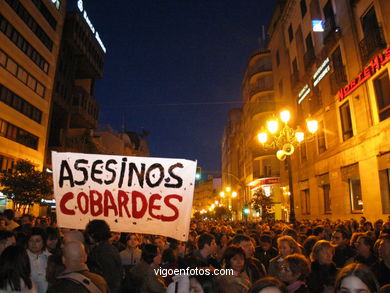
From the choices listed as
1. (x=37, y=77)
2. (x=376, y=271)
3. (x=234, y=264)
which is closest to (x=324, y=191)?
(x=376, y=271)

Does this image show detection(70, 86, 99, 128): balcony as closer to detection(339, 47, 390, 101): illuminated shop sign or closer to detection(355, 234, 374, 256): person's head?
detection(339, 47, 390, 101): illuminated shop sign

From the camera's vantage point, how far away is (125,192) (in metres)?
5.04

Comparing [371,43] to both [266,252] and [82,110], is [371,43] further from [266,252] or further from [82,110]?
[82,110]

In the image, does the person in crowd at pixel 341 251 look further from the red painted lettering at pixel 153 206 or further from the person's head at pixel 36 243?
the person's head at pixel 36 243

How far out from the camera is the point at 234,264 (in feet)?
14.3

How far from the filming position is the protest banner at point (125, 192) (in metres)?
4.89

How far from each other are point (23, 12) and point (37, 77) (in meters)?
6.41

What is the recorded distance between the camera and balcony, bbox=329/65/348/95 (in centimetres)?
1795

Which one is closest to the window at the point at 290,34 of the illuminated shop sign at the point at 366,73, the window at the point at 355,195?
the illuminated shop sign at the point at 366,73

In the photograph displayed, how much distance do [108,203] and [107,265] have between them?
0.98m

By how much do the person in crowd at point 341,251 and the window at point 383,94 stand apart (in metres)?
10.0

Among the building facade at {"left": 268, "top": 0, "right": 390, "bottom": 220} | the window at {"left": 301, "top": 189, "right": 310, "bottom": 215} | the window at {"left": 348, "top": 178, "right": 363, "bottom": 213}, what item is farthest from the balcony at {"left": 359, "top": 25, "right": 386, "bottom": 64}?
the window at {"left": 301, "top": 189, "right": 310, "bottom": 215}

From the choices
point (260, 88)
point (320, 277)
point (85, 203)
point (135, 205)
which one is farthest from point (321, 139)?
point (260, 88)

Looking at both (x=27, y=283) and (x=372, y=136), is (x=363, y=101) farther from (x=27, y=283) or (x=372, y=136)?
(x=27, y=283)
